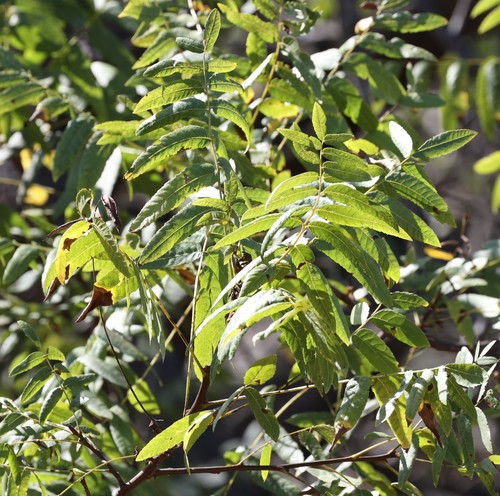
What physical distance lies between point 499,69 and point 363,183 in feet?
3.63

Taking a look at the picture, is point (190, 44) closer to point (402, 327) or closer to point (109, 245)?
point (109, 245)

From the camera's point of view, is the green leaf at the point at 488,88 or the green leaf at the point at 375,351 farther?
the green leaf at the point at 488,88

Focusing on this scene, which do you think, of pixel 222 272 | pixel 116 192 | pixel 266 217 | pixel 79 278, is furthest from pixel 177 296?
pixel 116 192

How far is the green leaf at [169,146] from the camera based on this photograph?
3.68 feet

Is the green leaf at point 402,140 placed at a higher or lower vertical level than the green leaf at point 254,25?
lower

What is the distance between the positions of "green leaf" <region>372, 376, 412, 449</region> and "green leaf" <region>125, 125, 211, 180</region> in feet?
1.27

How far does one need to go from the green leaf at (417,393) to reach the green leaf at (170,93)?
473 millimetres

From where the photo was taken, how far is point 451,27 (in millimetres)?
3801

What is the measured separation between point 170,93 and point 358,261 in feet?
1.14

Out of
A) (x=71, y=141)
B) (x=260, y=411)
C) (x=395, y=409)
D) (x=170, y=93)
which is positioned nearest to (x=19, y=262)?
(x=71, y=141)

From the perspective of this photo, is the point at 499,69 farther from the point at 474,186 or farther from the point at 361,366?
the point at 474,186

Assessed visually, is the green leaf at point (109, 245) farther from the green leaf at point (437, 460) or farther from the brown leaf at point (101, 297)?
the green leaf at point (437, 460)

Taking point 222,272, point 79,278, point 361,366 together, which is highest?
point 222,272

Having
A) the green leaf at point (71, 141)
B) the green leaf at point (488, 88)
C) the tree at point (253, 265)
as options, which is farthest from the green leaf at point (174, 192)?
the green leaf at point (488, 88)
